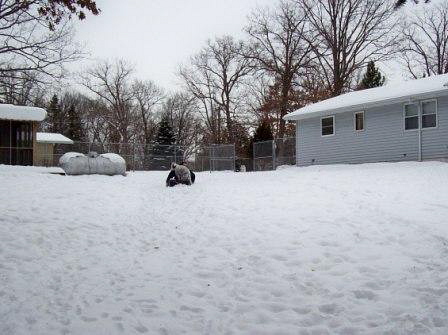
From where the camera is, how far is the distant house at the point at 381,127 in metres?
18.2

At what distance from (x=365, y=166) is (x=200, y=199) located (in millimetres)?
9839

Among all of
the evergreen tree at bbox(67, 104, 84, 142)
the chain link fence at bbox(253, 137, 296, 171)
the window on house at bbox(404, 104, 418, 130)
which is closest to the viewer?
the window on house at bbox(404, 104, 418, 130)

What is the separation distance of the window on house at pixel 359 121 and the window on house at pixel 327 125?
4.90ft

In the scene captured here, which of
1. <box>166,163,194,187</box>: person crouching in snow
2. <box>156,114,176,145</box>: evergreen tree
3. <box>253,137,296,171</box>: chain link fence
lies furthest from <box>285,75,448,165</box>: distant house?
<box>156,114,176,145</box>: evergreen tree

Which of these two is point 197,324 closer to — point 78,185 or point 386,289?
point 386,289

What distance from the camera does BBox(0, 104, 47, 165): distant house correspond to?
21.2 meters

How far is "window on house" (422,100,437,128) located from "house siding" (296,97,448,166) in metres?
0.23

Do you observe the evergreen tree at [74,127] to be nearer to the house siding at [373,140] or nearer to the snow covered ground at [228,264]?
the house siding at [373,140]

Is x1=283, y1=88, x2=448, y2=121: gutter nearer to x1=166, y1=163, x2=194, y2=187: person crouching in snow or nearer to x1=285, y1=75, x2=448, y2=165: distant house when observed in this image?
→ x1=285, y1=75, x2=448, y2=165: distant house

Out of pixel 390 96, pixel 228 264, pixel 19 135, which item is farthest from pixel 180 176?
pixel 19 135

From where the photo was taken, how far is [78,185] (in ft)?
48.6

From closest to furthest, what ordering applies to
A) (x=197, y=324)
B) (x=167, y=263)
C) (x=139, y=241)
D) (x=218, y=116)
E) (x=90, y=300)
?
1. (x=197, y=324)
2. (x=90, y=300)
3. (x=167, y=263)
4. (x=139, y=241)
5. (x=218, y=116)

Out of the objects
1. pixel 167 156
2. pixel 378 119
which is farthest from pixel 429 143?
pixel 167 156

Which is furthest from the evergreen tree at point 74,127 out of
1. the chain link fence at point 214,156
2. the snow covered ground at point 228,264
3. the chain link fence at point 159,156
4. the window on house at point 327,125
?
the snow covered ground at point 228,264
